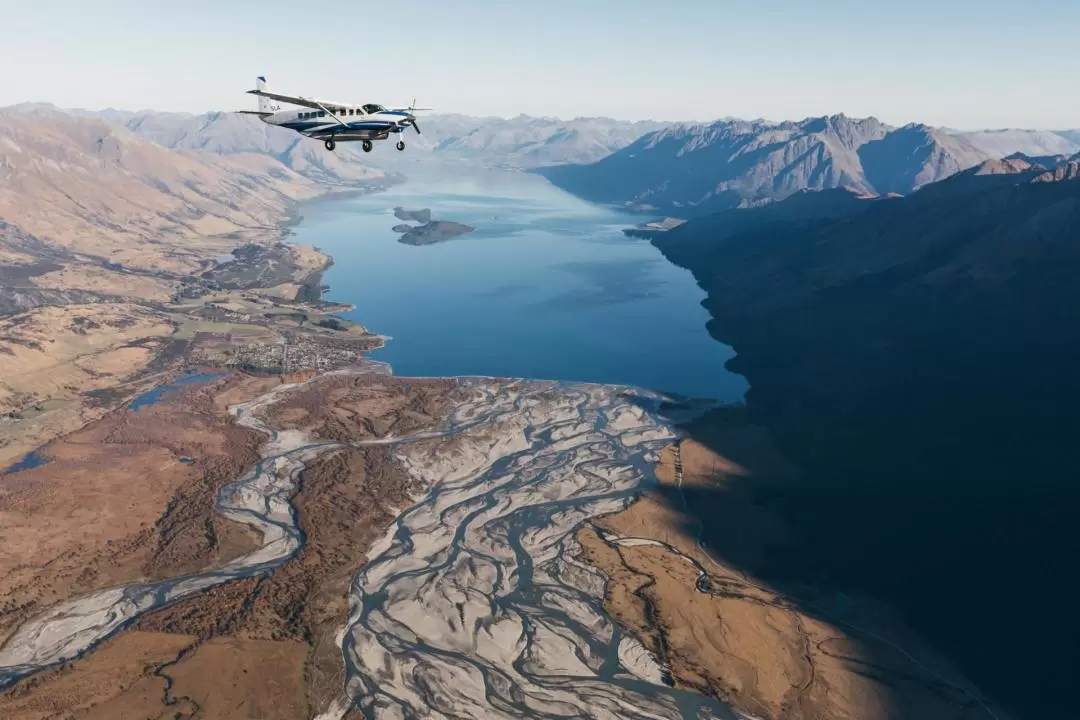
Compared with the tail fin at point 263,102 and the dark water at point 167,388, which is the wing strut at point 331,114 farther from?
the dark water at point 167,388

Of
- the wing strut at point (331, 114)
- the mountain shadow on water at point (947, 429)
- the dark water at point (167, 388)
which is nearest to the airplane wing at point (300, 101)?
the wing strut at point (331, 114)

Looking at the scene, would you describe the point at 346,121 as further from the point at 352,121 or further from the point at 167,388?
the point at 167,388

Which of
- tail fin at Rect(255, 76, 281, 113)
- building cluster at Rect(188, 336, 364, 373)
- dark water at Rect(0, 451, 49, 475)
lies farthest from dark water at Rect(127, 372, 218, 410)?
tail fin at Rect(255, 76, 281, 113)

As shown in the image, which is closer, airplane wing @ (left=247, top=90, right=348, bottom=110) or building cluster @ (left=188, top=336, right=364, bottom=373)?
airplane wing @ (left=247, top=90, right=348, bottom=110)

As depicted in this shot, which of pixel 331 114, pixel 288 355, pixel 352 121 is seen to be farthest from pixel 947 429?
pixel 288 355

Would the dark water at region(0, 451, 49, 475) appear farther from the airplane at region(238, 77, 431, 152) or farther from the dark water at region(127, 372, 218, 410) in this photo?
the airplane at region(238, 77, 431, 152)

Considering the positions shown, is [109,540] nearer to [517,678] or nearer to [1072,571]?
[517,678]

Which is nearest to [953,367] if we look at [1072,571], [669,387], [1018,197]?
[669,387]
